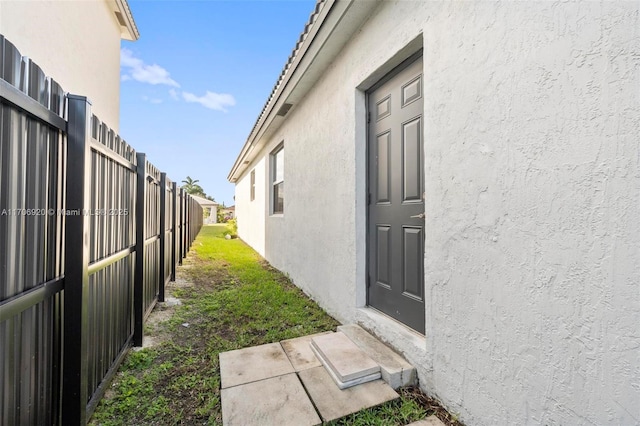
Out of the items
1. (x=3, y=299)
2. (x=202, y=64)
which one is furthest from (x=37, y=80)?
(x=202, y=64)

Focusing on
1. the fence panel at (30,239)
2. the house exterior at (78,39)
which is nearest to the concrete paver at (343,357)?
the fence panel at (30,239)

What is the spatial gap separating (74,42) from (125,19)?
127 inches

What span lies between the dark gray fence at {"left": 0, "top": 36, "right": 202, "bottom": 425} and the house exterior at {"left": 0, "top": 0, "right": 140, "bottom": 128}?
337 cm

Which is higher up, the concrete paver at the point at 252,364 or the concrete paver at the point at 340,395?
the concrete paver at the point at 252,364

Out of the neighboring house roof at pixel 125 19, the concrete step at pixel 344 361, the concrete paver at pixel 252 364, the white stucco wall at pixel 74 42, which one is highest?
the neighboring house roof at pixel 125 19

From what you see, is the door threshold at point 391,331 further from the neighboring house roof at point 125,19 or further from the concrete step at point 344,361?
the neighboring house roof at point 125,19

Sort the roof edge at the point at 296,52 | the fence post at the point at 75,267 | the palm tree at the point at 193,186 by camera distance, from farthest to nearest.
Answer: the palm tree at the point at 193,186
the roof edge at the point at 296,52
the fence post at the point at 75,267

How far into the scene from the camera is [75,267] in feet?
5.19

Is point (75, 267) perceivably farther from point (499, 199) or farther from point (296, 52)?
point (296, 52)

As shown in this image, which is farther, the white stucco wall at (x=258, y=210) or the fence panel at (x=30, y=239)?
the white stucco wall at (x=258, y=210)

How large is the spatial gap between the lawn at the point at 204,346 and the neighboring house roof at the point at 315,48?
333 cm

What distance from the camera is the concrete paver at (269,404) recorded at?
5.83ft

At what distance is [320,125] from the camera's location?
4.05 m

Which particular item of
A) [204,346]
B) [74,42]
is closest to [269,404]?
[204,346]
